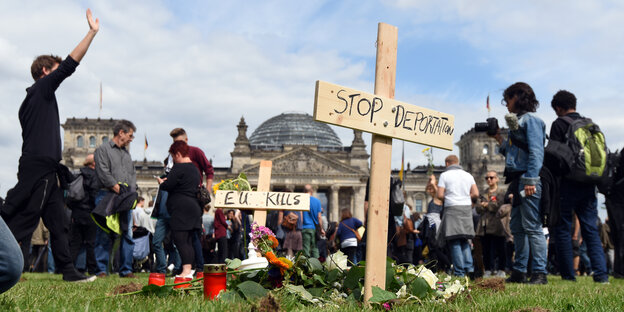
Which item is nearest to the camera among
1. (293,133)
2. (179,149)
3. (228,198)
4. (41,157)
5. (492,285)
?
(492,285)

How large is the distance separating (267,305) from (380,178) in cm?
108

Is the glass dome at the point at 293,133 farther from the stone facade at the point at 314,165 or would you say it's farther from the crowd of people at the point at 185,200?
the crowd of people at the point at 185,200

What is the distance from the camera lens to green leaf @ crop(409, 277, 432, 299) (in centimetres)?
314

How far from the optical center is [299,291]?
10.1ft

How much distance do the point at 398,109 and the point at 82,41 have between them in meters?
2.98

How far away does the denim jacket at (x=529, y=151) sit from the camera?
5.77 meters

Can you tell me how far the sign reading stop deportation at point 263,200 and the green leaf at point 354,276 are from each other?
2.06 meters

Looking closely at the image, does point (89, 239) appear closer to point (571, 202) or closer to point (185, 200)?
point (185, 200)

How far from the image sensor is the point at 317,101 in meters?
2.85

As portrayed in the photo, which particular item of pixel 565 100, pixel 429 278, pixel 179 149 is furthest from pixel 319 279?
pixel 565 100

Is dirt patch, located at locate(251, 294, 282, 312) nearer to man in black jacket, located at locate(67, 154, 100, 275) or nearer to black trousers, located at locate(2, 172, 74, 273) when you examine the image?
black trousers, located at locate(2, 172, 74, 273)

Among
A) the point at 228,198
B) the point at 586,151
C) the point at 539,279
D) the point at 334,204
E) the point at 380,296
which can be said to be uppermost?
the point at 334,204

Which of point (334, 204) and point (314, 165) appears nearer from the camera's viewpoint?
point (334, 204)

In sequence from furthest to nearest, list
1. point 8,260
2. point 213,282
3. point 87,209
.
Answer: point 87,209 < point 213,282 < point 8,260
